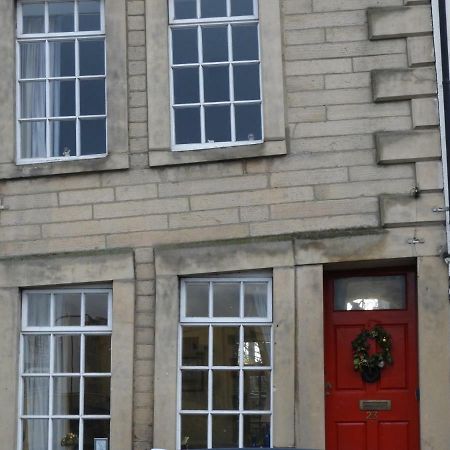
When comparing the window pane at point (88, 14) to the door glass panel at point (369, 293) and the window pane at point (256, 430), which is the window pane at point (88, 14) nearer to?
the door glass panel at point (369, 293)

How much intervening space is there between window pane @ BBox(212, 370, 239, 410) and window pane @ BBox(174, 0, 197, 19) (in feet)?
11.6

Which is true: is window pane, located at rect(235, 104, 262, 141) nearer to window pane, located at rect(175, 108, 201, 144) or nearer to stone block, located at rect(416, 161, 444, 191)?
window pane, located at rect(175, 108, 201, 144)

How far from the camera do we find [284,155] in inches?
421

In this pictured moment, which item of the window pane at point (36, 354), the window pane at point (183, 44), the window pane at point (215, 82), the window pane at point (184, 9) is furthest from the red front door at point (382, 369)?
the window pane at point (184, 9)

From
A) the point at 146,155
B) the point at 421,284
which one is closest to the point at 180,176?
the point at 146,155

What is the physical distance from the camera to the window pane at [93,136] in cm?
1113

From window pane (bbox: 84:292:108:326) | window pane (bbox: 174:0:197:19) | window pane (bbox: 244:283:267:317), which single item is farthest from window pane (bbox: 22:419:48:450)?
window pane (bbox: 174:0:197:19)

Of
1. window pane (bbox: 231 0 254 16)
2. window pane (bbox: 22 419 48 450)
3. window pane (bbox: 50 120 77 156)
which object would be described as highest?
window pane (bbox: 231 0 254 16)

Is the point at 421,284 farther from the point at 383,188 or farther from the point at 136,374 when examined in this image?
the point at 136,374

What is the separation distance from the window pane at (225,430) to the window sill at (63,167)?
2604mm

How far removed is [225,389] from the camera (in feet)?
34.8

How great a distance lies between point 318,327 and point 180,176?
6.50ft

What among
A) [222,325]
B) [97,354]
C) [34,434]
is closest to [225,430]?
[222,325]

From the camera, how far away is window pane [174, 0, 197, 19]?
438 inches
